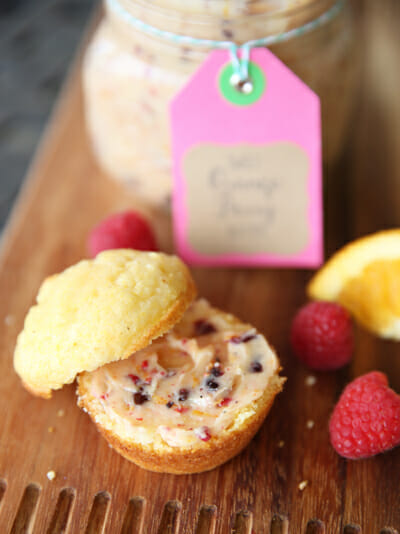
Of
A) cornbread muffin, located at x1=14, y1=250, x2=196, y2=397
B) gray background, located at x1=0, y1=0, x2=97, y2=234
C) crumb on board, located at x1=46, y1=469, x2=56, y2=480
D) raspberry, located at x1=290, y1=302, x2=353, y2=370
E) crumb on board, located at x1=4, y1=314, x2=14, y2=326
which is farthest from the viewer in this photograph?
gray background, located at x1=0, y1=0, x2=97, y2=234

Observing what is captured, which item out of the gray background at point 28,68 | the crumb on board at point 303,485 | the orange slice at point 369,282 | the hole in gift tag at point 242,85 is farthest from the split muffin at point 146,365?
the gray background at point 28,68

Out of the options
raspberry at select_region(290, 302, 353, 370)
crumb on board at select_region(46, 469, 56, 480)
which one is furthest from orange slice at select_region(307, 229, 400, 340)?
crumb on board at select_region(46, 469, 56, 480)

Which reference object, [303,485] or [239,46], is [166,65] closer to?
[239,46]

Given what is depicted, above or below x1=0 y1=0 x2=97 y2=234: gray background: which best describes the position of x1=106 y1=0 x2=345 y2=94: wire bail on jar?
above

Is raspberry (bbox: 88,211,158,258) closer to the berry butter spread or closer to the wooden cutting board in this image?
the wooden cutting board

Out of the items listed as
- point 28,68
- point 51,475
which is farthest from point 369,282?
point 28,68

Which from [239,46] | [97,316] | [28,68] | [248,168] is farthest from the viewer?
[28,68]

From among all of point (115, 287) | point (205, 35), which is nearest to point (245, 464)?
point (115, 287)
